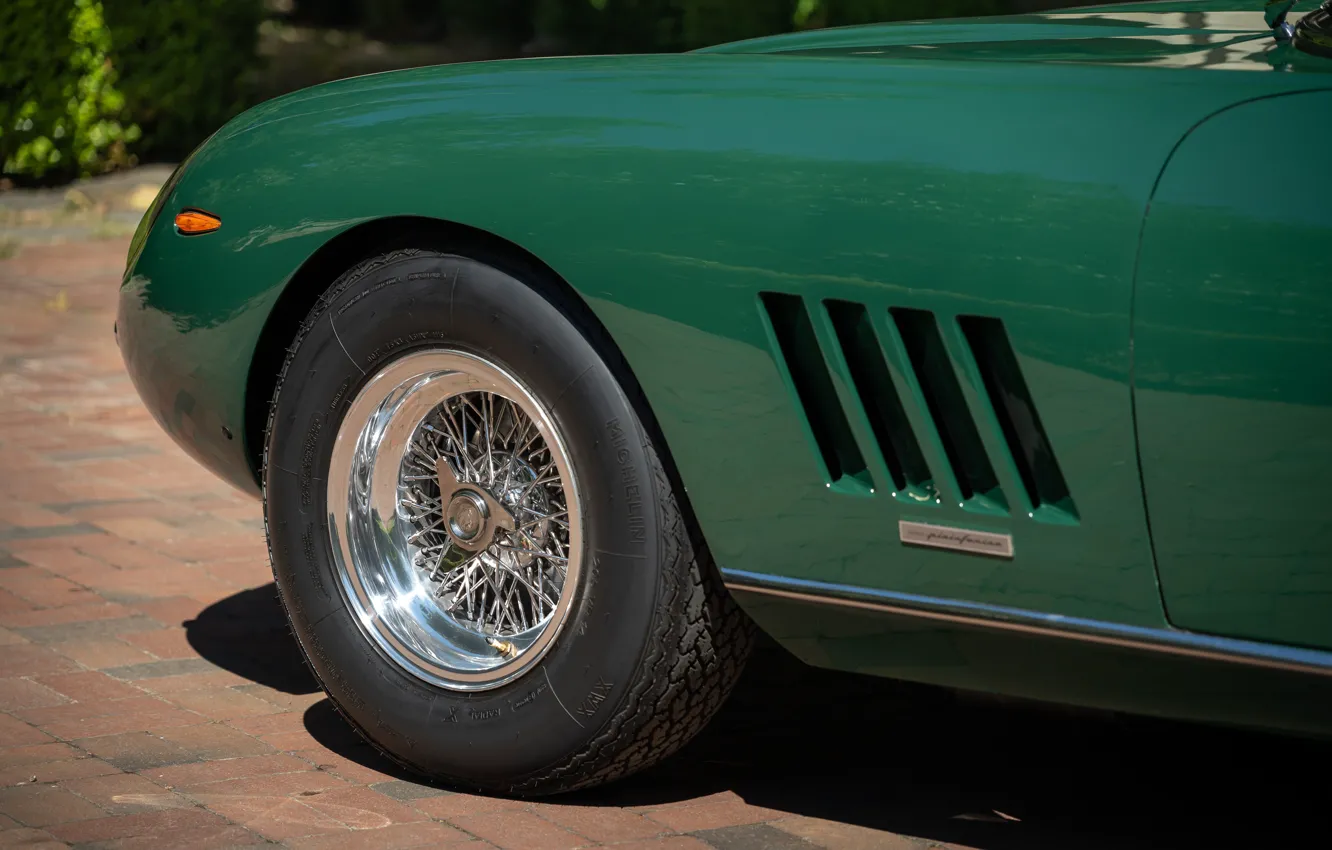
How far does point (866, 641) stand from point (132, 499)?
3.18 m

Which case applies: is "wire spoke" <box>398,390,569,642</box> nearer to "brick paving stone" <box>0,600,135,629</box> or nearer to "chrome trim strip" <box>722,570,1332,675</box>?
"chrome trim strip" <box>722,570,1332,675</box>

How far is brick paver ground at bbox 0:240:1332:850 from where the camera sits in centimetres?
297

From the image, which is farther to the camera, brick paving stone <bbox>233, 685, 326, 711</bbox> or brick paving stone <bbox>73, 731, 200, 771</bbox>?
brick paving stone <bbox>233, 685, 326, 711</bbox>

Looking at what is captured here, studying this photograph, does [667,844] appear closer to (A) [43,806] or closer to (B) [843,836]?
(B) [843,836]

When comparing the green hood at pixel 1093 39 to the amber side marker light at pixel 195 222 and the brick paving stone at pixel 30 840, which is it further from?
A: the brick paving stone at pixel 30 840

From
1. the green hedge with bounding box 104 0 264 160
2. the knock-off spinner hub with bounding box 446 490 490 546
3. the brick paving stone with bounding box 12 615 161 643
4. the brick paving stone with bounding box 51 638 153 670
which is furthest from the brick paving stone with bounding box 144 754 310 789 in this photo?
the green hedge with bounding box 104 0 264 160

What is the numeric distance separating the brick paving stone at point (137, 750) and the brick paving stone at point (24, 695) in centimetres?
27

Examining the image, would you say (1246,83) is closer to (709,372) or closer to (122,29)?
(709,372)

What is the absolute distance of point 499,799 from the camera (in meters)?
3.08

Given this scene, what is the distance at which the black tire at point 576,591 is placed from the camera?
2812 mm

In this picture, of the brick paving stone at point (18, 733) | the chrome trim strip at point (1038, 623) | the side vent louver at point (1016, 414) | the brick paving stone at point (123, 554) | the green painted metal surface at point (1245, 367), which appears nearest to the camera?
the green painted metal surface at point (1245, 367)

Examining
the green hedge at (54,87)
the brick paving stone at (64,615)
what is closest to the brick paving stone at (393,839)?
the brick paving stone at (64,615)

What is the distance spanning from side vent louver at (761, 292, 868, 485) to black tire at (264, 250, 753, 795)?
304mm

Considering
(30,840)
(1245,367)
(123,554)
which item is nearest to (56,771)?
(30,840)
